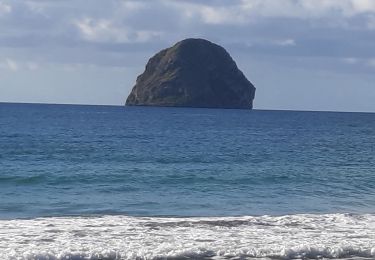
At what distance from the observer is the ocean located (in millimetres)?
20734

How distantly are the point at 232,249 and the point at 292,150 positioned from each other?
4644 cm

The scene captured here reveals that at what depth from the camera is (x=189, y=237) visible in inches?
874

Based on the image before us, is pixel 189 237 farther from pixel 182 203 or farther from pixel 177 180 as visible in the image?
pixel 177 180

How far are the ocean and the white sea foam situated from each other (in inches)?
1.3

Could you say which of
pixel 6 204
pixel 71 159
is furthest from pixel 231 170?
pixel 6 204

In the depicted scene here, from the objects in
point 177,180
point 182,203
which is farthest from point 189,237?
point 177,180

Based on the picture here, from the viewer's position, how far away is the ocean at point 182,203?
20.7m

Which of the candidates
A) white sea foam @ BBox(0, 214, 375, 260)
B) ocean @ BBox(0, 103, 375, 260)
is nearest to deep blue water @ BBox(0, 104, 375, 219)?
ocean @ BBox(0, 103, 375, 260)

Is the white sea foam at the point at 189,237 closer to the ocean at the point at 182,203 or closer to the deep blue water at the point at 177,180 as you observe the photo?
the ocean at the point at 182,203

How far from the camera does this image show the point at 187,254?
65.7 ft

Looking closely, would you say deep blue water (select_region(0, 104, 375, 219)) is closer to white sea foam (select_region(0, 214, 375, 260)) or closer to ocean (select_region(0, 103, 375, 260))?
ocean (select_region(0, 103, 375, 260))

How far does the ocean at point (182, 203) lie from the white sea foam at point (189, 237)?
0.03 meters

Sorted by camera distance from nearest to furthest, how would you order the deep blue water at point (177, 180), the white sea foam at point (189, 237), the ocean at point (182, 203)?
the white sea foam at point (189, 237) < the ocean at point (182, 203) < the deep blue water at point (177, 180)

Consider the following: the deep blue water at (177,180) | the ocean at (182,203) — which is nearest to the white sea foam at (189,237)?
the ocean at (182,203)
